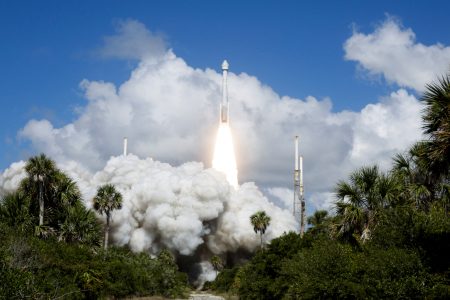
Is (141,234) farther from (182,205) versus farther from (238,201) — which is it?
(238,201)

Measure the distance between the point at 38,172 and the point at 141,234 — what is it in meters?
55.0

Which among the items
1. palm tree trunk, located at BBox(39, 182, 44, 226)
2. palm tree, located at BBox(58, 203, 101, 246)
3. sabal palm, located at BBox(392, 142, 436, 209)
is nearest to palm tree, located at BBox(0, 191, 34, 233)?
palm tree trunk, located at BBox(39, 182, 44, 226)

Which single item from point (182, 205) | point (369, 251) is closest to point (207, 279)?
point (182, 205)

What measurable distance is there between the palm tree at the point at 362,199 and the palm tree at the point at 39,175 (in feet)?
81.2

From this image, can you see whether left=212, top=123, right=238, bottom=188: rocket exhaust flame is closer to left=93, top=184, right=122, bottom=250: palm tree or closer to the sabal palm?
left=93, top=184, right=122, bottom=250: palm tree

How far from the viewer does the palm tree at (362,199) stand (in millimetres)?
29797

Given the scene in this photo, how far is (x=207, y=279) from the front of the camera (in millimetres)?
104375

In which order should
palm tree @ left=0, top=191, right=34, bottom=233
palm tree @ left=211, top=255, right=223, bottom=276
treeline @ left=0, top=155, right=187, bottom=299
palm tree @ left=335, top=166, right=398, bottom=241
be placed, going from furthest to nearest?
palm tree @ left=211, top=255, right=223, bottom=276 → palm tree @ left=0, top=191, right=34, bottom=233 → treeline @ left=0, top=155, right=187, bottom=299 → palm tree @ left=335, top=166, right=398, bottom=241

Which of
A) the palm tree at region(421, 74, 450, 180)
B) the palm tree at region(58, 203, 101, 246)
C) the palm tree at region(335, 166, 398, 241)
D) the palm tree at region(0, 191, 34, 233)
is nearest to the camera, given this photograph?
the palm tree at region(421, 74, 450, 180)

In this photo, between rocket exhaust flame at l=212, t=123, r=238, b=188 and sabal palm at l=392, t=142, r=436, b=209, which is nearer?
sabal palm at l=392, t=142, r=436, b=209

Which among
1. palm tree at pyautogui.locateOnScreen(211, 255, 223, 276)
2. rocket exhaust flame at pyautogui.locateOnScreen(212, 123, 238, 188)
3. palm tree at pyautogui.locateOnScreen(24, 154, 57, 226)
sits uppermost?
rocket exhaust flame at pyautogui.locateOnScreen(212, 123, 238, 188)

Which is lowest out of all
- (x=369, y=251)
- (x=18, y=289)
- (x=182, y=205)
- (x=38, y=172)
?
(x=18, y=289)

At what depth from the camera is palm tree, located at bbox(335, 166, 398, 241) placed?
97.8 ft

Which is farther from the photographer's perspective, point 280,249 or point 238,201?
point 238,201
